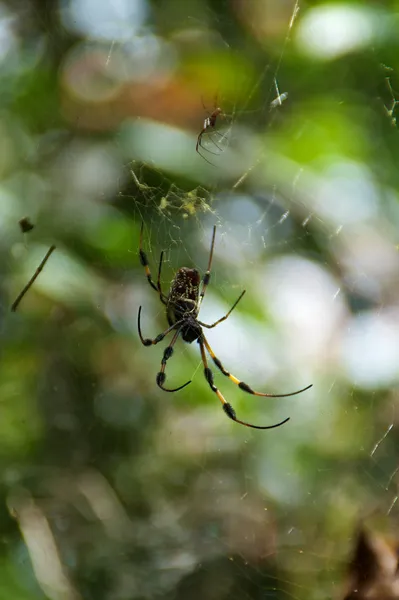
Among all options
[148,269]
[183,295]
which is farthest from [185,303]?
[148,269]

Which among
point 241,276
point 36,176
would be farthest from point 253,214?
point 36,176

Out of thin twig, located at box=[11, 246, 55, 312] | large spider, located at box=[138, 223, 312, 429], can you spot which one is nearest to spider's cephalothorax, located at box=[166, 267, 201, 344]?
large spider, located at box=[138, 223, 312, 429]

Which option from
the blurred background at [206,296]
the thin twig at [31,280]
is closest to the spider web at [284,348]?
the blurred background at [206,296]

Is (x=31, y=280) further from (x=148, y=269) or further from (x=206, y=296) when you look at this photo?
(x=206, y=296)

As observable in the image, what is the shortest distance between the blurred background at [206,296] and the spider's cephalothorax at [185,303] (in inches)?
2.2

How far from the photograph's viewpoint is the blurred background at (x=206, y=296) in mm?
1381

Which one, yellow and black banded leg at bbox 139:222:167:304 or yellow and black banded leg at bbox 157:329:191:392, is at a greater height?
yellow and black banded leg at bbox 139:222:167:304

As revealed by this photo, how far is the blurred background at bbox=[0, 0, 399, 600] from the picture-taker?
138 centimetres

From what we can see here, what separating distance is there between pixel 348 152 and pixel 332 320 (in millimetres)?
469

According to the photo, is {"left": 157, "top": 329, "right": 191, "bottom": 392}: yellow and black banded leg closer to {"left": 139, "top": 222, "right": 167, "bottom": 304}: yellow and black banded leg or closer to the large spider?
the large spider

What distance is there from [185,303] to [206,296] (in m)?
0.12

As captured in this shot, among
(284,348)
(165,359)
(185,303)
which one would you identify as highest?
(185,303)

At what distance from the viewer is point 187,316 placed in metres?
1.39

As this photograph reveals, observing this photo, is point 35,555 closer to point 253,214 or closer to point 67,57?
point 253,214
